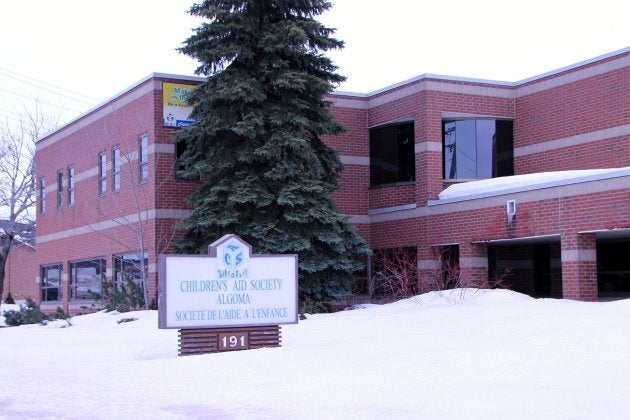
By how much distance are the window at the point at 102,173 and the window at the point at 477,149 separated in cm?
1155

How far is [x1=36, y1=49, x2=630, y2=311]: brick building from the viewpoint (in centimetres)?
2427

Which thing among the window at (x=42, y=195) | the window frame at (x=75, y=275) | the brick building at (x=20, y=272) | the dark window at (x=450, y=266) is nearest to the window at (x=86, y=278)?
the window frame at (x=75, y=275)

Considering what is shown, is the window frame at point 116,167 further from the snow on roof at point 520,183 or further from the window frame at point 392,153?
the snow on roof at point 520,183

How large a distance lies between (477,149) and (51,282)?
1782 centimetres

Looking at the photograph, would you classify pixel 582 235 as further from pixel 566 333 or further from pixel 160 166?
pixel 160 166

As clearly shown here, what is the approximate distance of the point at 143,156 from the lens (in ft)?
86.9

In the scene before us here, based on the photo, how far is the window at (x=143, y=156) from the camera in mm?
26125

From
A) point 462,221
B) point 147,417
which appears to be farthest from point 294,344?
point 462,221

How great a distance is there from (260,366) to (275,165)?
11.0 metres

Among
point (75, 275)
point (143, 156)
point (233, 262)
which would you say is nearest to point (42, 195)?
point (75, 275)

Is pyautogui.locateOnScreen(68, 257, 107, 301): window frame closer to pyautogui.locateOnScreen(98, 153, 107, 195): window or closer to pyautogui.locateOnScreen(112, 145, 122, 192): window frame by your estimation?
pyautogui.locateOnScreen(98, 153, 107, 195): window

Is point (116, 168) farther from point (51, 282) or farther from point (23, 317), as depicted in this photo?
point (51, 282)

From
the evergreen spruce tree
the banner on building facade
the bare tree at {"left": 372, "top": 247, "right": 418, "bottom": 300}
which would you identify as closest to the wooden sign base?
the evergreen spruce tree

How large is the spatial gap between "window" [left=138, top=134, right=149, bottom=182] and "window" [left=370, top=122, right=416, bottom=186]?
24.1 ft
